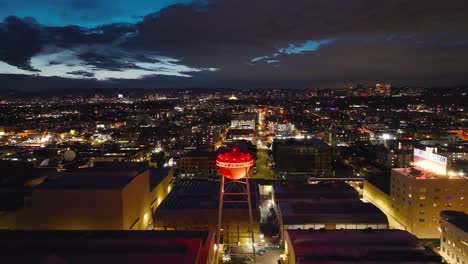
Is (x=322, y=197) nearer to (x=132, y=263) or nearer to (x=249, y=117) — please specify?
(x=132, y=263)

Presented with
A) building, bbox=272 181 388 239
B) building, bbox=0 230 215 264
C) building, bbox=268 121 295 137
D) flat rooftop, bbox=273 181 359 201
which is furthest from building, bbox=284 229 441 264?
building, bbox=268 121 295 137

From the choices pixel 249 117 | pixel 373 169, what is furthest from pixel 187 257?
pixel 249 117

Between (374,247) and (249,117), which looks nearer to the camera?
(374,247)

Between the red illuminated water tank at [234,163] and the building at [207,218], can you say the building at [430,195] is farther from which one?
the red illuminated water tank at [234,163]

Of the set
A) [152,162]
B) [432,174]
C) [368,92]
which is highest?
[368,92]

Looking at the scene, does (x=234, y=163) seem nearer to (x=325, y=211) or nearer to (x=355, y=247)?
(x=355, y=247)

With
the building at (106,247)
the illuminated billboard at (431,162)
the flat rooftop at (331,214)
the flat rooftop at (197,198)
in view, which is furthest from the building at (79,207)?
the illuminated billboard at (431,162)
